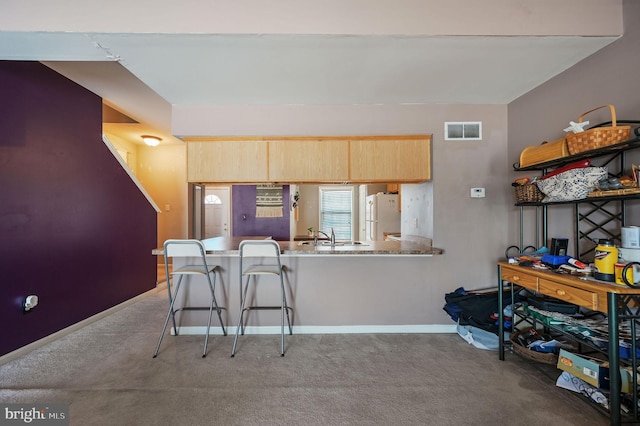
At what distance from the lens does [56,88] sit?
9.65 feet

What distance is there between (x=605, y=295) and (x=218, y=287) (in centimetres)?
299

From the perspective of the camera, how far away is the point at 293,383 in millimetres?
2098

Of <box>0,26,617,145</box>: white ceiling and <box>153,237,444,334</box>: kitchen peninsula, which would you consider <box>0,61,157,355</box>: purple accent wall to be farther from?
<box>153,237,444,334</box>: kitchen peninsula

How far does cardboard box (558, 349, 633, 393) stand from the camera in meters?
1.67

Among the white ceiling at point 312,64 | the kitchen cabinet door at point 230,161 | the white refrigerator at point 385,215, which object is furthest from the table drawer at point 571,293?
the white refrigerator at point 385,215

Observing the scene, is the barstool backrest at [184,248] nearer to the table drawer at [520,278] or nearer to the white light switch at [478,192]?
the table drawer at [520,278]

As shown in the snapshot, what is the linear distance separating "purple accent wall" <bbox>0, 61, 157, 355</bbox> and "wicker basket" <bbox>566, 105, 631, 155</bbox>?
436cm

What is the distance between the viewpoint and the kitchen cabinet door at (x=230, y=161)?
2.96 m

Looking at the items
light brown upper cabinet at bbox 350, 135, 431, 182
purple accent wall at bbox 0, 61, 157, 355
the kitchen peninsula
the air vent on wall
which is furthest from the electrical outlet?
the air vent on wall

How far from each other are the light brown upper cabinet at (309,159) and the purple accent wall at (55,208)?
86.4 inches

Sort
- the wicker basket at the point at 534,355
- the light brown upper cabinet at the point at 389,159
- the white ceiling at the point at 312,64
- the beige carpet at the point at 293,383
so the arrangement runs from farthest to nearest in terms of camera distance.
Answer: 1. the light brown upper cabinet at the point at 389,159
2. the wicker basket at the point at 534,355
3. the white ceiling at the point at 312,64
4. the beige carpet at the point at 293,383

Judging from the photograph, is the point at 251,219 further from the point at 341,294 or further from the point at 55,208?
the point at 341,294

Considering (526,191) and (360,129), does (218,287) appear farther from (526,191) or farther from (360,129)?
(526,191)

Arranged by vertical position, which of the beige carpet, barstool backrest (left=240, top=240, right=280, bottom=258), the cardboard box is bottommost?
the beige carpet
